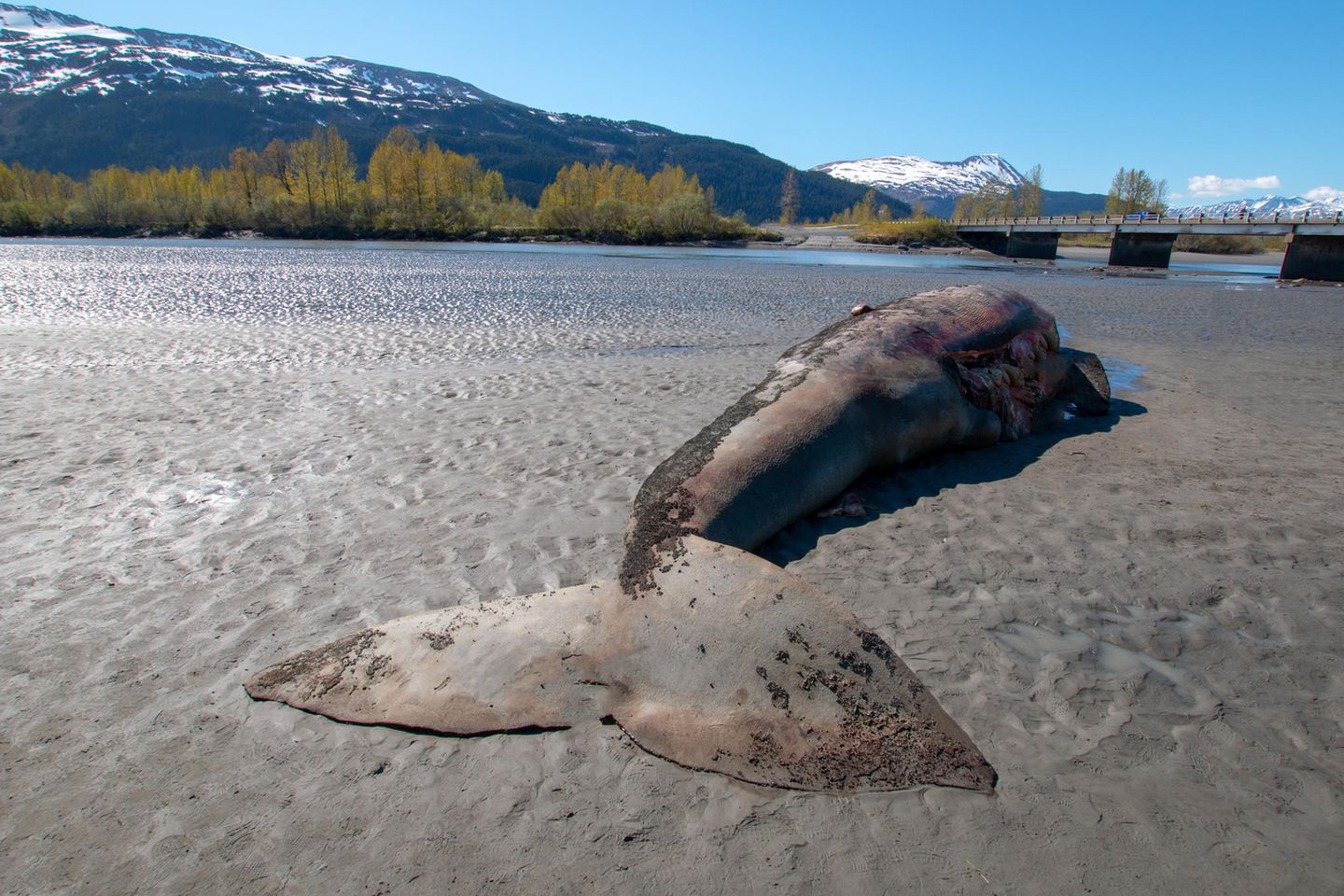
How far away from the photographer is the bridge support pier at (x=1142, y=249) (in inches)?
2098

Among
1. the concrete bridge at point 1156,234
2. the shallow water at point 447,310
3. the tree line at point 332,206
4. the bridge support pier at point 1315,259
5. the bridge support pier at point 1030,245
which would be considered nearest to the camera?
the shallow water at point 447,310

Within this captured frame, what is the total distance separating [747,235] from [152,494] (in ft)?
280

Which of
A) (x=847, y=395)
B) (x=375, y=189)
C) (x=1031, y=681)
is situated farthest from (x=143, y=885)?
(x=375, y=189)

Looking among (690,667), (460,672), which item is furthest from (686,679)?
(460,672)

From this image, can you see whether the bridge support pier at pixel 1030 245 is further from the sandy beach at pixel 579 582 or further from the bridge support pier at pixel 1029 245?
the sandy beach at pixel 579 582

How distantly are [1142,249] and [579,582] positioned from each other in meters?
63.1

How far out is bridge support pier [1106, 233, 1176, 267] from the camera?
5328 cm

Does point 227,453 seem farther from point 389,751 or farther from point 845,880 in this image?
point 845,880

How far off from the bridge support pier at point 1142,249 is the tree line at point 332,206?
4008cm

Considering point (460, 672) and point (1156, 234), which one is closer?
point (460, 672)

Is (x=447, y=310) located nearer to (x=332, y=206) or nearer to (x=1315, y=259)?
(x=1315, y=259)

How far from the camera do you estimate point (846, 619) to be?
2969 millimetres

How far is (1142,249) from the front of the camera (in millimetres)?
54156

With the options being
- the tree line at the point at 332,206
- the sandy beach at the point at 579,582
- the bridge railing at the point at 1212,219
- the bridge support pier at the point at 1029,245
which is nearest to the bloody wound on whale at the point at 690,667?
the sandy beach at the point at 579,582
